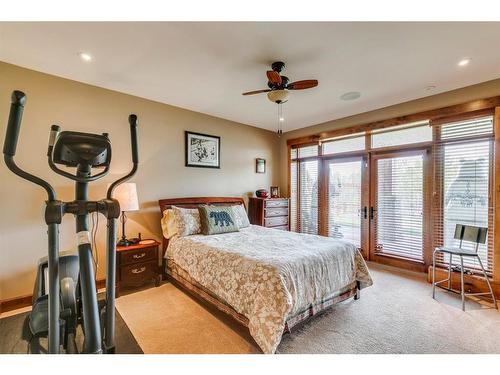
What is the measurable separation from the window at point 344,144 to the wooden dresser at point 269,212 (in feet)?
4.34

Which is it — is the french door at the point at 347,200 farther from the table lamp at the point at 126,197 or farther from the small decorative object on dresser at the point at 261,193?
the table lamp at the point at 126,197

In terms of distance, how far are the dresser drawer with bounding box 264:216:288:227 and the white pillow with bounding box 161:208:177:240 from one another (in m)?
1.90

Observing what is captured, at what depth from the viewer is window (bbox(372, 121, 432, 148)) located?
11.6 ft

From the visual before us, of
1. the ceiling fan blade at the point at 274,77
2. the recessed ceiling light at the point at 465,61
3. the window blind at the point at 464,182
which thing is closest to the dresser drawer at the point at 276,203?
the window blind at the point at 464,182

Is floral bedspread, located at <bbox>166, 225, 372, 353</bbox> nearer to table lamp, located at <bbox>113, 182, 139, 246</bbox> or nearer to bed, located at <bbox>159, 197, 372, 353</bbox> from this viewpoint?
bed, located at <bbox>159, 197, 372, 353</bbox>

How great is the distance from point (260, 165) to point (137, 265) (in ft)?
9.86

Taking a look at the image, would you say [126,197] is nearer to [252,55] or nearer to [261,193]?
[252,55]

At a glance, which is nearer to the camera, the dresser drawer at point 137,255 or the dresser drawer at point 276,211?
the dresser drawer at point 137,255

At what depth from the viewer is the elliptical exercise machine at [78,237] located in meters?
1.11

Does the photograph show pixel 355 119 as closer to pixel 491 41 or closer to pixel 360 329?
pixel 491 41

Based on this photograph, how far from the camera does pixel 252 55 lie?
2.35 m

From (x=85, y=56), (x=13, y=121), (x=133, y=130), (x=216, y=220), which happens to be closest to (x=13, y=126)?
(x=13, y=121)
